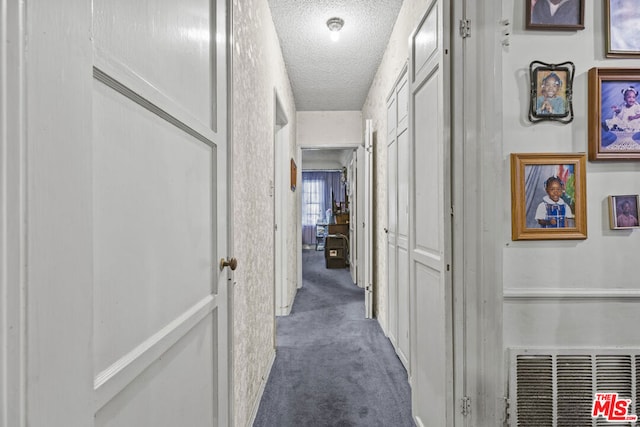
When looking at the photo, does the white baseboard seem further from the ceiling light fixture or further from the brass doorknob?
the ceiling light fixture

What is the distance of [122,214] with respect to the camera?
0.59 metres

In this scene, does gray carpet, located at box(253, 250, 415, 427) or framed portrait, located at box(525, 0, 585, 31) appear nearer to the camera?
framed portrait, located at box(525, 0, 585, 31)

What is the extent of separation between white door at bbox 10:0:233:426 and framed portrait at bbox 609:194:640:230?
5.39 feet

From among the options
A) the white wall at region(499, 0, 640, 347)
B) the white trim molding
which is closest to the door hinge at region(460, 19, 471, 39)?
the white wall at region(499, 0, 640, 347)

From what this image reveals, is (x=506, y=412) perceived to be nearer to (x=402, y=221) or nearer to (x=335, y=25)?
(x=402, y=221)

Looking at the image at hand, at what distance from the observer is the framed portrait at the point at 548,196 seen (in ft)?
4.81

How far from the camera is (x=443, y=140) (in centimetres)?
143

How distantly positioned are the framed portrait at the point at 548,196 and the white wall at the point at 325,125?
350cm

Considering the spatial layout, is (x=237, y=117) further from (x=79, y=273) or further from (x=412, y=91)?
(x=79, y=273)

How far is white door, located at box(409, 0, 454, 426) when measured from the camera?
143cm

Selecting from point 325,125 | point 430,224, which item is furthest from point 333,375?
point 325,125

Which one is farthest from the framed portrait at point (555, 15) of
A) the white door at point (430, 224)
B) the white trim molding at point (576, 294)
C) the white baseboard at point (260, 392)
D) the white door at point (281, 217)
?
the white door at point (281, 217)

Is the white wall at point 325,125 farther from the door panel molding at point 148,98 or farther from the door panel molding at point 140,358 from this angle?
the door panel molding at point 140,358

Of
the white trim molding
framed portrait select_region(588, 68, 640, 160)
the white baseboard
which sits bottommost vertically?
the white baseboard
